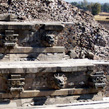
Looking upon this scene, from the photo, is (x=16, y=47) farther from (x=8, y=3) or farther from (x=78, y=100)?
(x=8, y=3)

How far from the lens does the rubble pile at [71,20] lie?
17.0 meters

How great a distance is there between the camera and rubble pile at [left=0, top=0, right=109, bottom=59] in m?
17.0

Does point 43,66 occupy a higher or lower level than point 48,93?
higher

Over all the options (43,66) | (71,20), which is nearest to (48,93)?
(43,66)

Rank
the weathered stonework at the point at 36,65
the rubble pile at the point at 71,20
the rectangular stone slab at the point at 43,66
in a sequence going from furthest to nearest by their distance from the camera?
the rubble pile at the point at 71,20, the weathered stonework at the point at 36,65, the rectangular stone slab at the point at 43,66

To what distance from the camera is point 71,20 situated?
62.7ft

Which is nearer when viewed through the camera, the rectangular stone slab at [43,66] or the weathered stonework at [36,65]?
the rectangular stone slab at [43,66]

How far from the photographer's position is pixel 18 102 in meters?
7.93

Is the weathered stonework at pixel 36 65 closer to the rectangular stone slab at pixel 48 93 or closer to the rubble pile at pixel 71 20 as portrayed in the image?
the rectangular stone slab at pixel 48 93

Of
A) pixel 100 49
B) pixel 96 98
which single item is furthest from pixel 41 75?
pixel 100 49

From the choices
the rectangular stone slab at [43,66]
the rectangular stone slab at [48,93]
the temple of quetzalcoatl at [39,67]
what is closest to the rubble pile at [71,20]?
the temple of quetzalcoatl at [39,67]

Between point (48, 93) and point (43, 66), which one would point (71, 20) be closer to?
point (43, 66)

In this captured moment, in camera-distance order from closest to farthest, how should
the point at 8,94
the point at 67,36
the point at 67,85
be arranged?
the point at 8,94, the point at 67,85, the point at 67,36

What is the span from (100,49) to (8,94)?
497 inches
